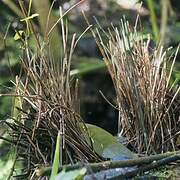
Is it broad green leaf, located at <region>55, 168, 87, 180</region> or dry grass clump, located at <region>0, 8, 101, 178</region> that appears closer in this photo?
broad green leaf, located at <region>55, 168, 87, 180</region>

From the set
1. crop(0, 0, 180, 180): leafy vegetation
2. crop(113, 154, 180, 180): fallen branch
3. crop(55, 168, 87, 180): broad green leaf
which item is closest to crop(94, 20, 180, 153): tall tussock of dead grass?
crop(0, 0, 180, 180): leafy vegetation

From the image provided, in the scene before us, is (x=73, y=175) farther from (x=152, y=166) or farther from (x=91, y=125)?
(x=91, y=125)

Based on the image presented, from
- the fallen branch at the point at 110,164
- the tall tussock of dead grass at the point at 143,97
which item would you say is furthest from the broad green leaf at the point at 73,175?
the tall tussock of dead grass at the point at 143,97

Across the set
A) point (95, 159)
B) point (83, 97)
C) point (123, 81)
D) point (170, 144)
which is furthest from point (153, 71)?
point (83, 97)

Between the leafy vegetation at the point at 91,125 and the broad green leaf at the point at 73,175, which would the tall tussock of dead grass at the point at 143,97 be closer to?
the leafy vegetation at the point at 91,125

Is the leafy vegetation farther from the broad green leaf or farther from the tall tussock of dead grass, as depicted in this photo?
the broad green leaf

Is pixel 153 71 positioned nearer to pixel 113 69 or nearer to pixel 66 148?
pixel 113 69
